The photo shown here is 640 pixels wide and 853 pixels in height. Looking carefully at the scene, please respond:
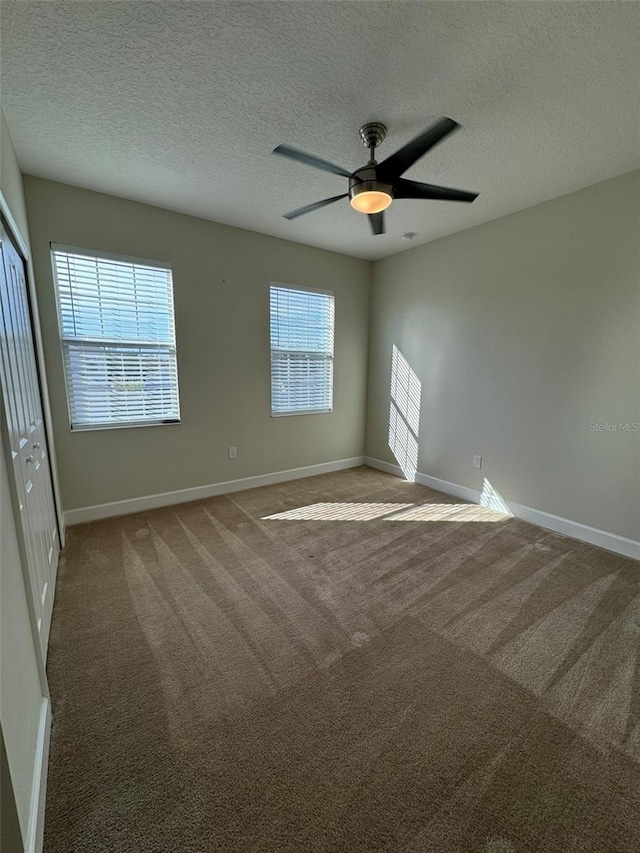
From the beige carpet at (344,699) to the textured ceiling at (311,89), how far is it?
8.82 ft

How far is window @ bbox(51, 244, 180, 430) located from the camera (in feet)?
9.14

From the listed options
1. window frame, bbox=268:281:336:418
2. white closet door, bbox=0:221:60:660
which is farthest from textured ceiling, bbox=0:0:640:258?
window frame, bbox=268:281:336:418

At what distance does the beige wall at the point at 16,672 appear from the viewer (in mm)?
894

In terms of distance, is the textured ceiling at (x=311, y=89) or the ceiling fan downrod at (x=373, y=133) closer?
the textured ceiling at (x=311, y=89)

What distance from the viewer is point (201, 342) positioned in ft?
11.1

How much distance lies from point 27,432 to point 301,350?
2.81 m

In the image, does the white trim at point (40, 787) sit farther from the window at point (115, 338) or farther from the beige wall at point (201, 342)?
the window at point (115, 338)

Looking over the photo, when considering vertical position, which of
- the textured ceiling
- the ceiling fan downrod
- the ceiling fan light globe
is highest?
the textured ceiling

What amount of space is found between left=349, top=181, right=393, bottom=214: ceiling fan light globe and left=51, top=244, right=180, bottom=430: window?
79.7 inches

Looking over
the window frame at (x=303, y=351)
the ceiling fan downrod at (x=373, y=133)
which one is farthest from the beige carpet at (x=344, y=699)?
the ceiling fan downrod at (x=373, y=133)

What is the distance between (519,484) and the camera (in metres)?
3.18

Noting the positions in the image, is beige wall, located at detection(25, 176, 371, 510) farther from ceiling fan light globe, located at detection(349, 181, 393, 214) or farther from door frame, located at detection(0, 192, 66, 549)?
ceiling fan light globe, located at detection(349, 181, 393, 214)

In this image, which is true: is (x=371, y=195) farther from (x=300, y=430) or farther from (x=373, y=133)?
(x=300, y=430)

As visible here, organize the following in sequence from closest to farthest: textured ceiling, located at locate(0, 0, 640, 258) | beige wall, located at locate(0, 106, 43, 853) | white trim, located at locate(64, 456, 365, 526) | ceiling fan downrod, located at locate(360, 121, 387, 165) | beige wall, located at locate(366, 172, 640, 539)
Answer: beige wall, located at locate(0, 106, 43, 853) → textured ceiling, located at locate(0, 0, 640, 258) → ceiling fan downrod, located at locate(360, 121, 387, 165) → beige wall, located at locate(366, 172, 640, 539) → white trim, located at locate(64, 456, 365, 526)
